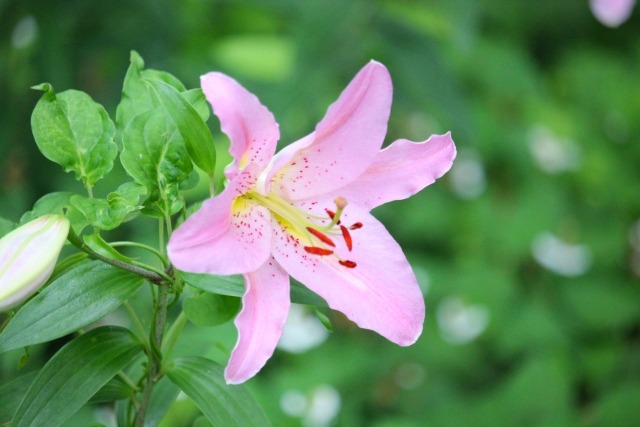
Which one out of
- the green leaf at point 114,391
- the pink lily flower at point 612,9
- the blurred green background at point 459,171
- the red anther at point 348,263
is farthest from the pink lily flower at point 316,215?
the pink lily flower at point 612,9

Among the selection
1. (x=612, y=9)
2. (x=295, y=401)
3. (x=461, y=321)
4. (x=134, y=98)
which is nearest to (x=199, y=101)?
(x=134, y=98)

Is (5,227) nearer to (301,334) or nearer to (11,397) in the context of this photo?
(11,397)

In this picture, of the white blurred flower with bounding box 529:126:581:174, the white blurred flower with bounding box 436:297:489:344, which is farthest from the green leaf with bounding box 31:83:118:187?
the white blurred flower with bounding box 529:126:581:174

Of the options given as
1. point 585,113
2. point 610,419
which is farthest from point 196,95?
point 585,113

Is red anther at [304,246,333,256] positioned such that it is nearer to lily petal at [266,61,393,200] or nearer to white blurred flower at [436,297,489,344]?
lily petal at [266,61,393,200]

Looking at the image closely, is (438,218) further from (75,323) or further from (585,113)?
(75,323)

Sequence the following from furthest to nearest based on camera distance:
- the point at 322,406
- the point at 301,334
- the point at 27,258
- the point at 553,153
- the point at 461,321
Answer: the point at 553,153 < the point at 461,321 < the point at 301,334 < the point at 322,406 < the point at 27,258

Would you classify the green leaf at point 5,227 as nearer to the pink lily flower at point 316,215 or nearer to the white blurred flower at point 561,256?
the pink lily flower at point 316,215
